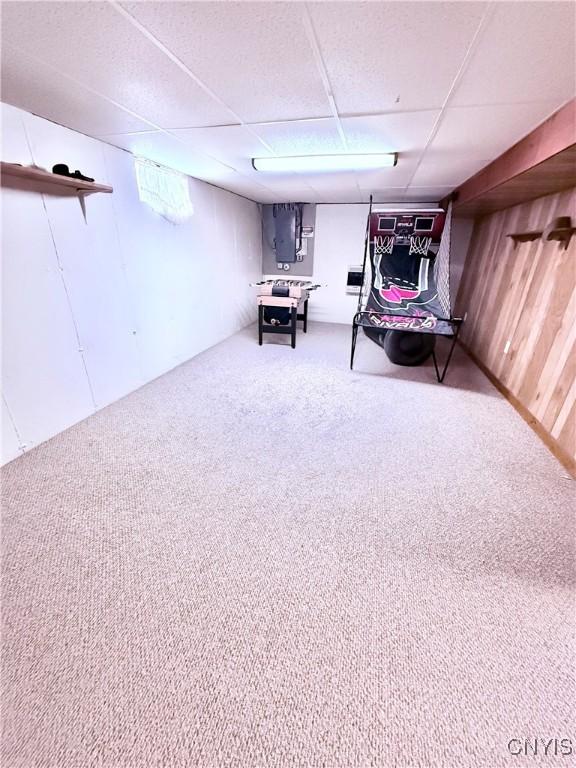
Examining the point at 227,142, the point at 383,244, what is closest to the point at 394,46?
the point at 227,142

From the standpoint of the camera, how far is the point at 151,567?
1.44 m

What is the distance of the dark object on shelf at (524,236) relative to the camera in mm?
2896

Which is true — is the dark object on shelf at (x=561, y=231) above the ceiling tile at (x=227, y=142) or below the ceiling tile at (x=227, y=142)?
below

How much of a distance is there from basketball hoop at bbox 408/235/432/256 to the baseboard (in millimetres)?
1692

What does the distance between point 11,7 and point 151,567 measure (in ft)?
7.24

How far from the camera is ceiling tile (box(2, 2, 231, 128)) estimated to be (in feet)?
3.54

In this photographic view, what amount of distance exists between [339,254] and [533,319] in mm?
3453

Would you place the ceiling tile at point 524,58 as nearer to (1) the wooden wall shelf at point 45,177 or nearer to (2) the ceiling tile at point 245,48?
(2) the ceiling tile at point 245,48

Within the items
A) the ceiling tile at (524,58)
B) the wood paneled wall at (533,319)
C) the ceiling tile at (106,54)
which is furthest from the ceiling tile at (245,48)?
the wood paneled wall at (533,319)

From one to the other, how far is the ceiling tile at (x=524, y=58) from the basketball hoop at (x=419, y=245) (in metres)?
2.38

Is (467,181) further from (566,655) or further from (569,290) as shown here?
(566,655)

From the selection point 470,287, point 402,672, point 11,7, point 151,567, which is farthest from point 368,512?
point 470,287

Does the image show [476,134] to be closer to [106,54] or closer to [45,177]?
[106,54]

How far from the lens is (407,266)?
410cm
